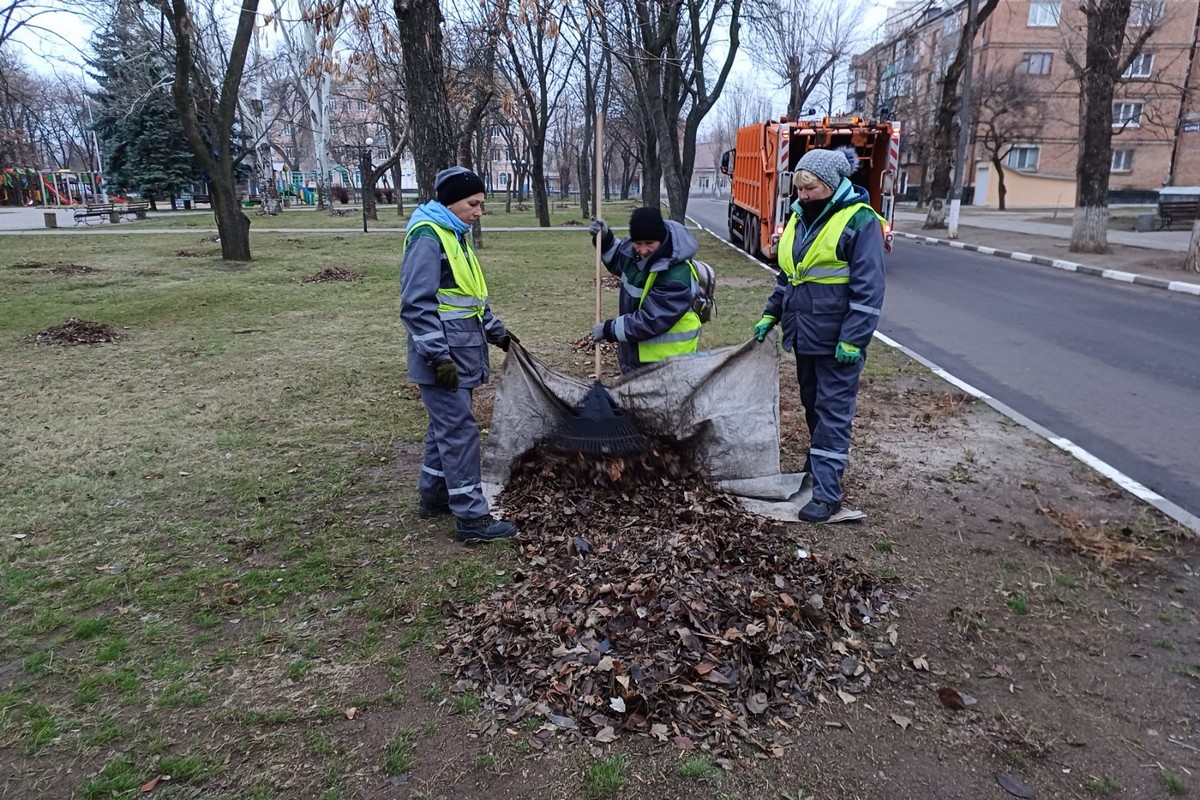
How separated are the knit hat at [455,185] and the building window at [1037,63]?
1871 inches

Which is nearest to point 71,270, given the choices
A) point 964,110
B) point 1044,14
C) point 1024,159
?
point 964,110

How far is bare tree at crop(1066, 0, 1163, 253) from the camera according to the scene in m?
14.7

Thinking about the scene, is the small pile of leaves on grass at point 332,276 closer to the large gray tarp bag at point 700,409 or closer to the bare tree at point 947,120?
the large gray tarp bag at point 700,409

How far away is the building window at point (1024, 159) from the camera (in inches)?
1748

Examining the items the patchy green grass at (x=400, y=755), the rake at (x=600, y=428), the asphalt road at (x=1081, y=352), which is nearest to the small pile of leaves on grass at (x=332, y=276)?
the asphalt road at (x=1081, y=352)

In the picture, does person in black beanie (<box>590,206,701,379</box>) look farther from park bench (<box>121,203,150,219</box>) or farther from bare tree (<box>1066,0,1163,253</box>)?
park bench (<box>121,203,150,219</box>)

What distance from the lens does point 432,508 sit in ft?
14.0

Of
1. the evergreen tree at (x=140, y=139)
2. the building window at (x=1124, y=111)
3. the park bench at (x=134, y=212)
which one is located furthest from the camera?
the building window at (x=1124, y=111)

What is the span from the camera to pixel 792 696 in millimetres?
2773

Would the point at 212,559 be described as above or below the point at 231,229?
below

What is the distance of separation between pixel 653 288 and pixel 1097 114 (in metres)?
15.6

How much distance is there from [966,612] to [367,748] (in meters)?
2.46

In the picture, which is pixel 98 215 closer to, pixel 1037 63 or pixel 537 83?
pixel 537 83

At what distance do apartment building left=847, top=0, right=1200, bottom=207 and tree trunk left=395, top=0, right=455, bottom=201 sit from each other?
36729 mm
